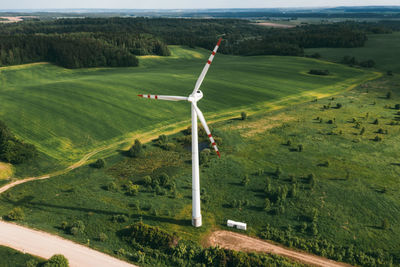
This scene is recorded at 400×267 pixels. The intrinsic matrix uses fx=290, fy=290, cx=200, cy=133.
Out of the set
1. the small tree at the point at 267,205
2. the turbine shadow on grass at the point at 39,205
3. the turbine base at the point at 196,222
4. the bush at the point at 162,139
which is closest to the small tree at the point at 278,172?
the small tree at the point at 267,205

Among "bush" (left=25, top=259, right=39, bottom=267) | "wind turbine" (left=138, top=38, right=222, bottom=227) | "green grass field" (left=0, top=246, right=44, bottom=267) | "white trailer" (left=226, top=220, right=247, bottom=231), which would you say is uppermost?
"wind turbine" (left=138, top=38, right=222, bottom=227)

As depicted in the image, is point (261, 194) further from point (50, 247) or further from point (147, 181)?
point (50, 247)

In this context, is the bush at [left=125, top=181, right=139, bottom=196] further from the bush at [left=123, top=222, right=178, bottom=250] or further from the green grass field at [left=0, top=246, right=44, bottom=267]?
the green grass field at [left=0, top=246, right=44, bottom=267]

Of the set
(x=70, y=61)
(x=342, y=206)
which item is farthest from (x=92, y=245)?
(x=70, y=61)

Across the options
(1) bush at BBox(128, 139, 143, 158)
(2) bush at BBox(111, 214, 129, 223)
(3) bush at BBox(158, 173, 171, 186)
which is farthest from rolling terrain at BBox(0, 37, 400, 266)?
(1) bush at BBox(128, 139, 143, 158)

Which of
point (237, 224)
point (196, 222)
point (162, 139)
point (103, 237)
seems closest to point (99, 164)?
point (162, 139)
